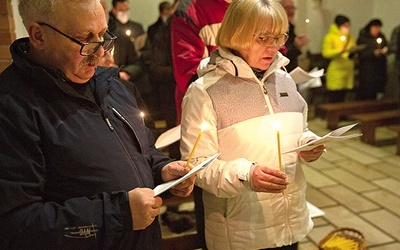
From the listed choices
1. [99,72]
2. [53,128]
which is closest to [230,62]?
[99,72]

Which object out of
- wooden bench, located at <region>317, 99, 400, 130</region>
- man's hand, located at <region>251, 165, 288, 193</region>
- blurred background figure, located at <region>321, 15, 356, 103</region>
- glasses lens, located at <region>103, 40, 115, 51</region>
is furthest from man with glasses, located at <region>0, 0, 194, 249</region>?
blurred background figure, located at <region>321, 15, 356, 103</region>

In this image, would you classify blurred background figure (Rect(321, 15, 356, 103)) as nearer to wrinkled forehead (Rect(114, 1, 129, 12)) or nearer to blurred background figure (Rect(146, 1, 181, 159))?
wrinkled forehead (Rect(114, 1, 129, 12))

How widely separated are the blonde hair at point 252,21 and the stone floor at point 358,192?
1782mm

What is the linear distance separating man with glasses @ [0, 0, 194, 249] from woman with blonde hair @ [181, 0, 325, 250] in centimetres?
42

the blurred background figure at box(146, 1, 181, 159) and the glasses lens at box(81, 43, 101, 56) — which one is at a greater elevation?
the glasses lens at box(81, 43, 101, 56)

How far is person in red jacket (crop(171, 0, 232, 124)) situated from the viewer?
87.6 inches

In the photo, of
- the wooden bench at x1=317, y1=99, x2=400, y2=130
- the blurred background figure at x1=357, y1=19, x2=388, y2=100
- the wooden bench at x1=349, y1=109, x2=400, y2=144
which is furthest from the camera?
the blurred background figure at x1=357, y1=19, x2=388, y2=100

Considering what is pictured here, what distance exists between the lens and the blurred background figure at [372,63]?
6.28m

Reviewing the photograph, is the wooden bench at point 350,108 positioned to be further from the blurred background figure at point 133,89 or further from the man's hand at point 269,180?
the man's hand at point 269,180

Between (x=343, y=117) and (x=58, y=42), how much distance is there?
5.58 meters

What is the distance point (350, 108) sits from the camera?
600 cm

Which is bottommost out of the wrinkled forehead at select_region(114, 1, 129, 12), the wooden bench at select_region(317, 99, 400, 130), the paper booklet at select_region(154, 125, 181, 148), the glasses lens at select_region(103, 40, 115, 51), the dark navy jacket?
the wooden bench at select_region(317, 99, 400, 130)

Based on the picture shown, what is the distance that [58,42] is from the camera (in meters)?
1.18

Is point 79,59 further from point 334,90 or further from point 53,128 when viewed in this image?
point 334,90
